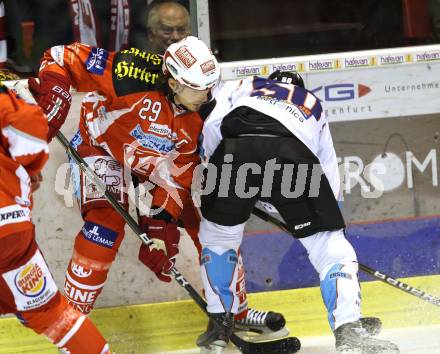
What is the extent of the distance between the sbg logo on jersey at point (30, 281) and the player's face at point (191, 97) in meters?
0.92

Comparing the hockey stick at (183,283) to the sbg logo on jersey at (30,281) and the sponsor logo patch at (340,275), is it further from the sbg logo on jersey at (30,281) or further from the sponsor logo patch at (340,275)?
the sbg logo on jersey at (30,281)

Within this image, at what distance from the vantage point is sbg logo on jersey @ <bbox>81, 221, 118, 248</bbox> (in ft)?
14.1

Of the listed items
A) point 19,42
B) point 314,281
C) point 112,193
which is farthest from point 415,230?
point 19,42

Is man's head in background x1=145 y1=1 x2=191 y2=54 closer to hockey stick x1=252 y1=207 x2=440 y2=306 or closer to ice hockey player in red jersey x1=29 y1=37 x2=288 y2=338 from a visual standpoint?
ice hockey player in red jersey x1=29 y1=37 x2=288 y2=338

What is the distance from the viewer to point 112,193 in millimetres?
4395

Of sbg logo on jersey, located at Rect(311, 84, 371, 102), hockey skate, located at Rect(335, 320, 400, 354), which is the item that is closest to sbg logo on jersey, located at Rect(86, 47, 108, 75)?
sbg logo on jersey, located at Rect(311, 84, 371, 102)

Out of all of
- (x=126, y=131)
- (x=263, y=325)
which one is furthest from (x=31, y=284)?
(x=263, y=325)

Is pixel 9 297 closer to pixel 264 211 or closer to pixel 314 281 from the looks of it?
pixel 264 211

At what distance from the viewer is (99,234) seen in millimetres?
4312

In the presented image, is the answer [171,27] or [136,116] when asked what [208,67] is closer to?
[136,116]

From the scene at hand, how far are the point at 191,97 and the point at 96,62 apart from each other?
16.4 inches

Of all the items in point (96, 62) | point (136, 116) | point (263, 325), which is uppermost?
point (96, 62)

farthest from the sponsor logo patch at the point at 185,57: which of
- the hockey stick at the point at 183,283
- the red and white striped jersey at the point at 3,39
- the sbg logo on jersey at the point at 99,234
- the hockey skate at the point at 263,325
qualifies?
the hockey skate at the point at 263,325

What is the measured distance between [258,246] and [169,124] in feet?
2.92
